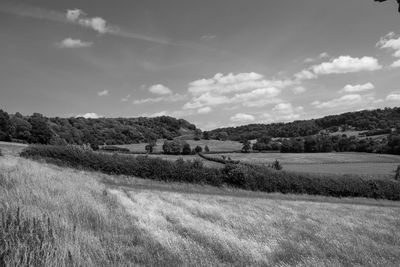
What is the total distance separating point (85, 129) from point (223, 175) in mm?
87906

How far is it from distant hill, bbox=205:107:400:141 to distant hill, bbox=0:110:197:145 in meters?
21.7

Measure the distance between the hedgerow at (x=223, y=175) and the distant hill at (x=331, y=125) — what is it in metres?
101

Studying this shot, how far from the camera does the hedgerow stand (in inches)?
1775

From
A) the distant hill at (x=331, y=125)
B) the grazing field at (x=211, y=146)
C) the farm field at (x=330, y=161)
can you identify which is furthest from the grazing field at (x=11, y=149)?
the distant hill at (x=331, y=125)

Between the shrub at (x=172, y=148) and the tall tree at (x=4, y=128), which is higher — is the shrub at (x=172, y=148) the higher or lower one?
the lower one

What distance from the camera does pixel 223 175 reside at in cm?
4678

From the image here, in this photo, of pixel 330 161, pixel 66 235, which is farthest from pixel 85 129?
pixel 66 235

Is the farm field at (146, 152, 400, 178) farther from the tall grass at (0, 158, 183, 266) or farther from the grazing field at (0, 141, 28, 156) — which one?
the tall grass at (0, 158, 183, 266)

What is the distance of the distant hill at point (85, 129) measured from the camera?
295 feet

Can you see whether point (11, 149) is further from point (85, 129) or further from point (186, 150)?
point (85, 129)

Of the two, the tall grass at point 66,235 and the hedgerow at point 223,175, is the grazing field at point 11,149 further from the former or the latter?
the tall grass at point 66,235

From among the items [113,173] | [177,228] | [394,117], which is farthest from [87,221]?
[394,117]

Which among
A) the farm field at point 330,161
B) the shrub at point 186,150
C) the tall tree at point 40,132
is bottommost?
the farm field at point 330,161

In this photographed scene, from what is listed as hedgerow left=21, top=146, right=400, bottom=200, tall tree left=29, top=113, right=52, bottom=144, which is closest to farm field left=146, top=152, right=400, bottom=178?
tall tree left=29, top=113, right=52, bottom=144
